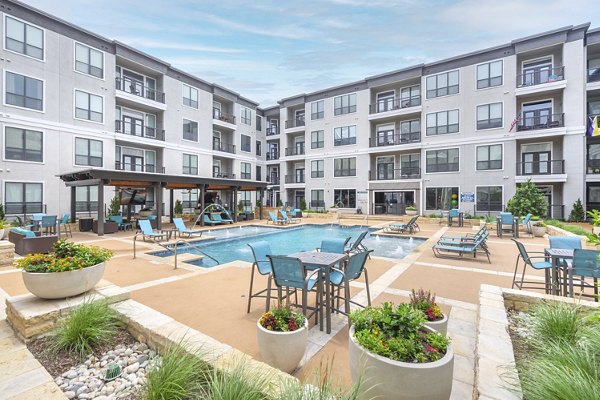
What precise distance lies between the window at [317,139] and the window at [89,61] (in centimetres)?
2013

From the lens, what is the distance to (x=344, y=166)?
99.7ft

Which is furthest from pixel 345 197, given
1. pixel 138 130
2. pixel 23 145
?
pixel 23 145

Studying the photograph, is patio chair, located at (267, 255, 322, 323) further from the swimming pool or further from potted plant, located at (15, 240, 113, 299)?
the swimming pool

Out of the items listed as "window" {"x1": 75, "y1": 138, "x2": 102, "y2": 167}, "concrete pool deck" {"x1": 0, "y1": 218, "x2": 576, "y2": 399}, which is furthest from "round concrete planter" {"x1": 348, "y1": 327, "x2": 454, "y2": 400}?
"window" {"x1": 75, "y1": 138, "x2": 102, "y2": 167}

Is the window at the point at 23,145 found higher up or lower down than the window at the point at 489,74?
lower down

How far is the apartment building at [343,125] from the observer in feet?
59.6

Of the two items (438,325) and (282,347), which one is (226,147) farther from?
(438,325)

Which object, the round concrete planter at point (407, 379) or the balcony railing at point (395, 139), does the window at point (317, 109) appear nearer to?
the balcony railing at point (395, 139)

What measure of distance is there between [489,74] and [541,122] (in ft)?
18.0

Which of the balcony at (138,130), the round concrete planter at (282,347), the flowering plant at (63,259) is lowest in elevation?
the round concrete planter at (282,347)

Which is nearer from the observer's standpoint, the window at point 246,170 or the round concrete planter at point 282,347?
the round concrete planter at point 282,347

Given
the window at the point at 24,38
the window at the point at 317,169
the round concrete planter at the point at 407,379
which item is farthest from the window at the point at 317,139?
the round concrete planter at the point at 407,379

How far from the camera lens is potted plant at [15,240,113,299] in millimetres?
4008

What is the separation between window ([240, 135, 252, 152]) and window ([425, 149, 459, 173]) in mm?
20000
